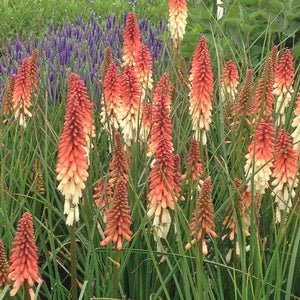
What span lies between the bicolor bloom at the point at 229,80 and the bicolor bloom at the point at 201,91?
71 cm

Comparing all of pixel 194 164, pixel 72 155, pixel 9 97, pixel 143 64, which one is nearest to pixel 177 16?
pixel 143 64

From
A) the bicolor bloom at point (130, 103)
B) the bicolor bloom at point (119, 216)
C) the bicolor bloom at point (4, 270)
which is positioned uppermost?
the bicolor bloom at point (130, 103)

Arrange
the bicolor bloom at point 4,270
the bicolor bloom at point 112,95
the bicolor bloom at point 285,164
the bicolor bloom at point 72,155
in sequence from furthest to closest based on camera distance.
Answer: the bicolor bloom at point 112,95 → the bicolor bloom at point 285,164 → the bicolor bloom at point 72,155 → the bicolor bloom at point 4,270

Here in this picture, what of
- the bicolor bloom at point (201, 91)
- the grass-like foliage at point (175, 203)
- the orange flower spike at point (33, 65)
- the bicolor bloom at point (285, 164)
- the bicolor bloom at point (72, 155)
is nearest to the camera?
the bicolor bloom at point (72, 155)

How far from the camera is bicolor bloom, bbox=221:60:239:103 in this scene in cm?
412

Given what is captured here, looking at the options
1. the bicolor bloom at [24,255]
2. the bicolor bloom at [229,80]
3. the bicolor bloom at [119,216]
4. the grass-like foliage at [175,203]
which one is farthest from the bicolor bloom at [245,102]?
the bicolor bloom at [24,255]

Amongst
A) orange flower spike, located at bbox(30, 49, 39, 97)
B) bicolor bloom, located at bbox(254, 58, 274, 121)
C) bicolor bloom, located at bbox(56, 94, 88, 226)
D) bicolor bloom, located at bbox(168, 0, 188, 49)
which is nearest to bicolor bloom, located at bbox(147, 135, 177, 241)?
bicolor bloom, located at bbox(56, 94, 88, 226)

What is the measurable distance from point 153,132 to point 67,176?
0.56 metres

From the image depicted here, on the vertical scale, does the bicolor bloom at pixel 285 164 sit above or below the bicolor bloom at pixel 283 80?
below

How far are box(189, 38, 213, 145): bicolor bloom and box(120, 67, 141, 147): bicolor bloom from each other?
29cm

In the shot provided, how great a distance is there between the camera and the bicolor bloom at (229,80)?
4.12m

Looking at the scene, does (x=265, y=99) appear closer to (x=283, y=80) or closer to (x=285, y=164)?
(x=283, y=80)

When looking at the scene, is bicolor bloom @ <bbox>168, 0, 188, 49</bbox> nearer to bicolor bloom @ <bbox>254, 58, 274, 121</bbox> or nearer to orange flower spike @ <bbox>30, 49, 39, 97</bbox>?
orange flower spike @ <bbox>30, 49, 39, 97</bbox>

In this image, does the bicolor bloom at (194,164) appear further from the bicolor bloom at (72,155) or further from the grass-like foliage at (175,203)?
the bicolor bloom at (72,155)
